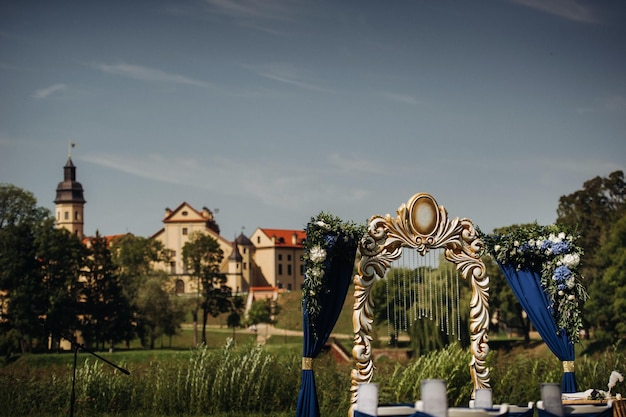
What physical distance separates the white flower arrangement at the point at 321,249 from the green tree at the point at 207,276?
30.6 meters

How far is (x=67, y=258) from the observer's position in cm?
3634

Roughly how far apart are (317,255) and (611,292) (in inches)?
998

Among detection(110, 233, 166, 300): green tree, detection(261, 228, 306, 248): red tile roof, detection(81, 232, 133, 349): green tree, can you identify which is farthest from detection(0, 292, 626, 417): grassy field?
detection(261, 228, 306, 248): red tile roof

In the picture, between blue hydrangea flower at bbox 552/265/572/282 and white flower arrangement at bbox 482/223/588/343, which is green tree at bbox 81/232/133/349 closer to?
white flower arrangement at bbox 482/223/588/343

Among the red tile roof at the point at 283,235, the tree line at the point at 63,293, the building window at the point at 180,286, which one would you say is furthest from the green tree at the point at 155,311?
the red tile roof at the point at 283,235

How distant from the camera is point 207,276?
42.8 meters

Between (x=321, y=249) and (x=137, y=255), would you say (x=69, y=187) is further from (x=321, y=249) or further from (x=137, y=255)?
(x=321, y=249)

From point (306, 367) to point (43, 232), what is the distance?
27.4 metres

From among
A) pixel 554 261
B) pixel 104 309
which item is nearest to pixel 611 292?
pixel 104 309

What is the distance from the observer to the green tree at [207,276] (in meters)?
42.0

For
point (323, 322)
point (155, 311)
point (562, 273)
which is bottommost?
point (323, 322)

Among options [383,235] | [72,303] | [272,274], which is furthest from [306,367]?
[272,274]

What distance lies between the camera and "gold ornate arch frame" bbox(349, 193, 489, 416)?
1101 centimetres

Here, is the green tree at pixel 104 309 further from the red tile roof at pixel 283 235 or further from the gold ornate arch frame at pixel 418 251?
the red tile roof at pixel 283 235
